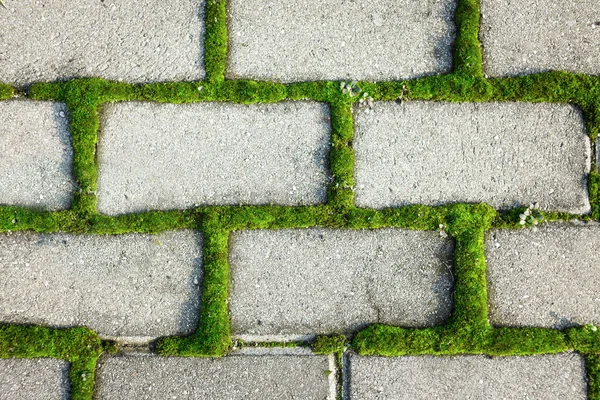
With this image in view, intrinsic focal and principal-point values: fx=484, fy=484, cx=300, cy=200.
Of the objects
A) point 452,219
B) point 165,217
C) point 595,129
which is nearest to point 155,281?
point 165,217

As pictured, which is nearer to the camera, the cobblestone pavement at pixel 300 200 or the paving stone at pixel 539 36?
the cobblestone pavement at pixel 300 200

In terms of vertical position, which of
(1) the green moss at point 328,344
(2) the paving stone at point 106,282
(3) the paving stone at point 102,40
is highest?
(3) the paving stone at point 102,40

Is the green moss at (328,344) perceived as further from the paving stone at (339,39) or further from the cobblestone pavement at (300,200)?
the paving stone at (339,39)

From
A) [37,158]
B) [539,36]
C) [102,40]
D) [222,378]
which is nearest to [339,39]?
[539,36]

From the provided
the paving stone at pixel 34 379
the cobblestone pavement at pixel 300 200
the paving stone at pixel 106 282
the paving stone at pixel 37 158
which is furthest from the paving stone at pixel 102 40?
the paving stone at pixel 34 379

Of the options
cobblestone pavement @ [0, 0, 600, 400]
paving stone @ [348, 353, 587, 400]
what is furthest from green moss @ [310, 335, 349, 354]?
paving stone @ [348, 353, 587, 400]

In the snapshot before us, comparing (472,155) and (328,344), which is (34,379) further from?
(472,155)

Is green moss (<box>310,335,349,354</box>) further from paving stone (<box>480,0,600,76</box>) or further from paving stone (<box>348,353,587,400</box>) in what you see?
paving stone (<box>480,0,600,76</box>)

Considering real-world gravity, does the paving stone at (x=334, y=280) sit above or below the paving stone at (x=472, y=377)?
above

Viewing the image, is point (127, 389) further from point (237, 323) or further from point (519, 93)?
point (519, 93)
